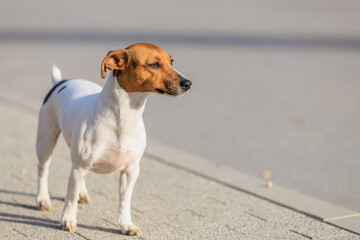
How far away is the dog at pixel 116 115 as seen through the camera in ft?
14.3

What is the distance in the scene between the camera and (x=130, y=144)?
→ 15.4 ft

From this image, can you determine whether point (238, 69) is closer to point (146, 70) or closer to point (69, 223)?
point (69, 223)

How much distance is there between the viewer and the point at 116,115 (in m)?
4.57

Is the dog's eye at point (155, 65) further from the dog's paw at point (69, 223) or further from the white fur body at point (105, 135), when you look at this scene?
the dog's paw at point (69, 223)

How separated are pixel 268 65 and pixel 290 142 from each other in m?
4.06

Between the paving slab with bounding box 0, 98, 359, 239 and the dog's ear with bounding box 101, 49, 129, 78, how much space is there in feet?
4.29

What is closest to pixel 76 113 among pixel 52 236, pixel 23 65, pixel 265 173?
pixel 52 236

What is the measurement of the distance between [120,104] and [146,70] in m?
0.33

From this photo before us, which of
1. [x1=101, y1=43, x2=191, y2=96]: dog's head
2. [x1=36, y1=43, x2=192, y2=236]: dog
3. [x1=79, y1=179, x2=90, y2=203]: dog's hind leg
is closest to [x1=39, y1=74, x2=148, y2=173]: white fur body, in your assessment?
[x1=36, y1=43, x2=192, y2=236]: dog

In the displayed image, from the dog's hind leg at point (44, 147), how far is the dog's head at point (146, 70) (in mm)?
1092

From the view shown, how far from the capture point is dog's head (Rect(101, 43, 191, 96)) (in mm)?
4320

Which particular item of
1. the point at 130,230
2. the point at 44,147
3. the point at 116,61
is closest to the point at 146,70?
the point at 116,61

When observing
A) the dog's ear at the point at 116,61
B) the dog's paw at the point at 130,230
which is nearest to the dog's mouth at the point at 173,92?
the dog's ear at the point at 116,61

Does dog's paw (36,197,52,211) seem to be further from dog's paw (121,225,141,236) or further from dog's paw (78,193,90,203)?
dog's paw (121,225,141,236)
